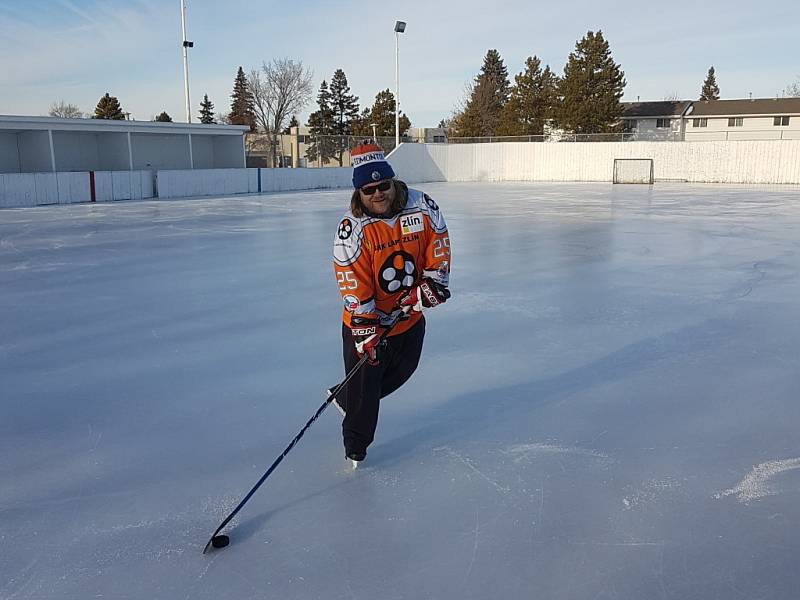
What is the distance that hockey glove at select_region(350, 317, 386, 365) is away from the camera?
2.87 m

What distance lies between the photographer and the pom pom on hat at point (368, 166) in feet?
9.11

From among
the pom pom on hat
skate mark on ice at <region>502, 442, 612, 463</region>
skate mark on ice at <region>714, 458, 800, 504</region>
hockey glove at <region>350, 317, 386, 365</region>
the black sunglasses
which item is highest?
the pom pom on hat

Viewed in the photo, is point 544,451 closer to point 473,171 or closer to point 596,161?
point 596,161

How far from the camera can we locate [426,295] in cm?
292

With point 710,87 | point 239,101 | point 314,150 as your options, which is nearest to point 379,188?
point 314,150

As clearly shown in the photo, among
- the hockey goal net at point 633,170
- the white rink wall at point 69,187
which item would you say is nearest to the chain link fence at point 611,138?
the hockey goal net at point 633,170

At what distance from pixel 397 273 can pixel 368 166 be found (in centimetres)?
49

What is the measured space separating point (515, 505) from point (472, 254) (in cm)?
717

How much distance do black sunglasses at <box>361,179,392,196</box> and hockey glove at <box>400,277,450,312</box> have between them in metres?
0.46

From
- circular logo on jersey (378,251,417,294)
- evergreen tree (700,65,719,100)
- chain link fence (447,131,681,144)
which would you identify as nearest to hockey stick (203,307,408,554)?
circular logo on jersey (378,251,417,294)

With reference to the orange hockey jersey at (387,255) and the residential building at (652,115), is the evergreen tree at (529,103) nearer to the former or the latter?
the residential building at (652,115)

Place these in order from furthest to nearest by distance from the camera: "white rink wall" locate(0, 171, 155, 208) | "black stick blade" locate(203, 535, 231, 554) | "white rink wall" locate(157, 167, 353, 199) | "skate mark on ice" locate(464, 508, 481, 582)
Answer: "white rink wall" locate(157, 167, 353, 199) < "white rink wall" locate(0, 171, 155, 208) < "black stick blade" locate(203, 535, 231, 554) < "skate mark on ice" locate(464, 508, 481, 582)

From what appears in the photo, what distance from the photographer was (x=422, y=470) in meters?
3.14

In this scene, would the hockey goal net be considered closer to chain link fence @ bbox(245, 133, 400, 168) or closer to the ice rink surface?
chain link fence @ bbox(245, 133, 400, 168)
